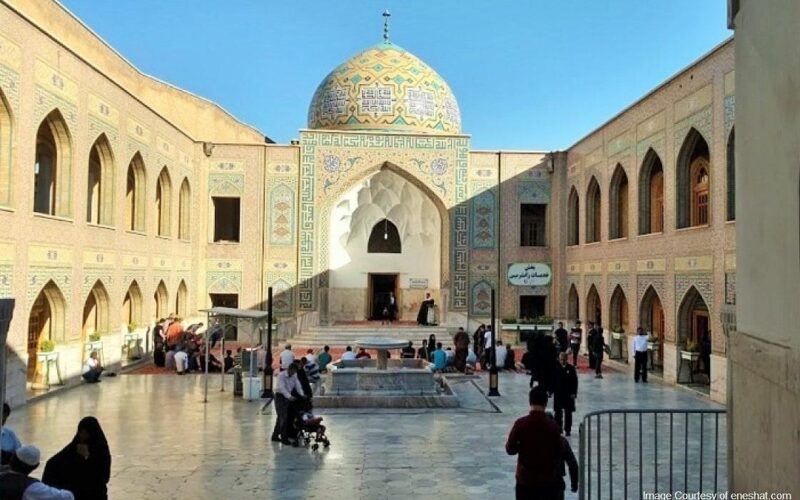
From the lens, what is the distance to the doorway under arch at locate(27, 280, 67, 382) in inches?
501

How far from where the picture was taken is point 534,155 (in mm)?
21625

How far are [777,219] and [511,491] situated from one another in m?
4.26

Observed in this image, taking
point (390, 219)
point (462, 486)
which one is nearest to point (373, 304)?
point (390, 219)

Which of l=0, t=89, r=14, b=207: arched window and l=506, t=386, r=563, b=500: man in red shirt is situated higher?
l=0, t=89, r=14, b=207: arched window

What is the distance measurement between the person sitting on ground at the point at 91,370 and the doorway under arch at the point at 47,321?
0.88m

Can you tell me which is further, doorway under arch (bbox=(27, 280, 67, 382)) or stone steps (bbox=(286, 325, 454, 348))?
stone steps (bbox=(286, 325, 454, 348))

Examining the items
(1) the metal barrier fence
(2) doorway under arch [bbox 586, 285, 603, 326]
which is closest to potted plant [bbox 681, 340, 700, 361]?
(1) the metal barrier fence

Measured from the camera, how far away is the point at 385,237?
969 inches

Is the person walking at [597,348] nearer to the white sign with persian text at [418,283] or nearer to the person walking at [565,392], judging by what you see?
the person walking at [565,392]

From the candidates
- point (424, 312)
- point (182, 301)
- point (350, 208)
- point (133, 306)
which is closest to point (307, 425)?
point (133, 306)

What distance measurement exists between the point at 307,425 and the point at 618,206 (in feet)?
40.1

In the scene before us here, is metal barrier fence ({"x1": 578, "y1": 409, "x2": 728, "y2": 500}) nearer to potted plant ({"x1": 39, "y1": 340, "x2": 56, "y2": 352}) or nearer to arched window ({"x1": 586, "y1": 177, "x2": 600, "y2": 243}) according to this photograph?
potted plant ({"x1": 39, "y1": 340, "x2": 56, "y2": 352})

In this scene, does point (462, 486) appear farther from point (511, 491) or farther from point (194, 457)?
point (194, 457)

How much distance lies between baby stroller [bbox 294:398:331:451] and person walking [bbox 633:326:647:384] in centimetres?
796
